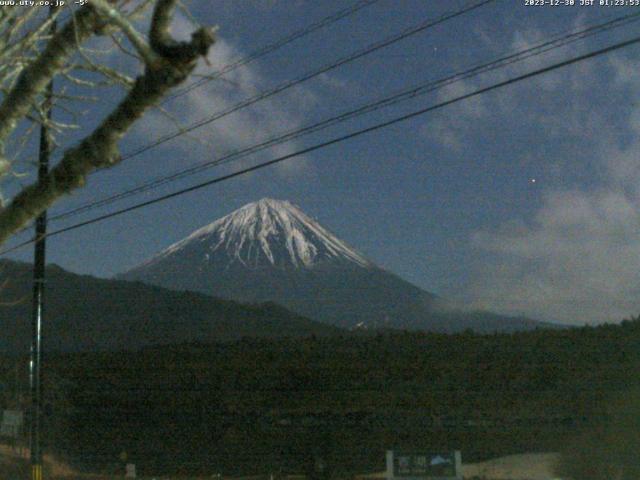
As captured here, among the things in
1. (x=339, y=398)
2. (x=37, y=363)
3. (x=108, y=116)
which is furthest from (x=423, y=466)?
(x=108, y=116)

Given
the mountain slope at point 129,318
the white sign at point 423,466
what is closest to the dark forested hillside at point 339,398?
the white sign at point 423,466

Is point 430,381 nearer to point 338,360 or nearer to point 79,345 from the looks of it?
point 338,360

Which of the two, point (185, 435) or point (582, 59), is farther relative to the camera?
point (185, 435)

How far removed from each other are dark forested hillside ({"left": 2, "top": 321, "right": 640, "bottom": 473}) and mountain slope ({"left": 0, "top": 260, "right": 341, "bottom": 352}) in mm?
8654

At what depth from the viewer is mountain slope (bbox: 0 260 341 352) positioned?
126 ft

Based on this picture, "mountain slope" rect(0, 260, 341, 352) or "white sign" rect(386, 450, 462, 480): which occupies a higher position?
"mountain slope" rect(0, 260, 341, 352)

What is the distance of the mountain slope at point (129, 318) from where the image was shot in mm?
38344

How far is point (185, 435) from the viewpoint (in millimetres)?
25922

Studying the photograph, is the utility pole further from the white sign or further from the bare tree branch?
the bare tree branch

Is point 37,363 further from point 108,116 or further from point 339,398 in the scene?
point 108,116

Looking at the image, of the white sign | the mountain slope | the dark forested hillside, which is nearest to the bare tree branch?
the white sign

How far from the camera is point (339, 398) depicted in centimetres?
2462

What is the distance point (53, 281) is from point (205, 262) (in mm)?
34187

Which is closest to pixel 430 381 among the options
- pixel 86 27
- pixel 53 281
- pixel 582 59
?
pixel 582 59
